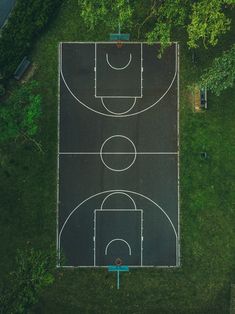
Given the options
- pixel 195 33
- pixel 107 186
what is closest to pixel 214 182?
pixel 107 186

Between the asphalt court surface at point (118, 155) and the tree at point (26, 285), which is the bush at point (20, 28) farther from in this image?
the tree at point (26, 285)

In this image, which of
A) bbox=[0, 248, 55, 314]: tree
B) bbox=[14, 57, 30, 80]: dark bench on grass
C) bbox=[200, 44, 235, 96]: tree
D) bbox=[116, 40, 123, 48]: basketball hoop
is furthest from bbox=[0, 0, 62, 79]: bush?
bbox=[0, 248, 55, 314]: tree

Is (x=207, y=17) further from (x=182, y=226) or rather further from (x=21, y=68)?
(x=182, y=226)

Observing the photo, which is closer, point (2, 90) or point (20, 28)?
point (2, 90)

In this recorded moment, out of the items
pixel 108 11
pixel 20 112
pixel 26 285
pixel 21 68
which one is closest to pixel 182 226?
pixel 26 285

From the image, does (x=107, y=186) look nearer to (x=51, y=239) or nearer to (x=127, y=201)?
(x=127, y=201)

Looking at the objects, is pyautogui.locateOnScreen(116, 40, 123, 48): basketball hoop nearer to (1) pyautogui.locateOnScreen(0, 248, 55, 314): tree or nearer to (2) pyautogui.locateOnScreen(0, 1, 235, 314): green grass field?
(2) pyautogui.locateOnScreen(0, 1, 235, 314): green grass field
